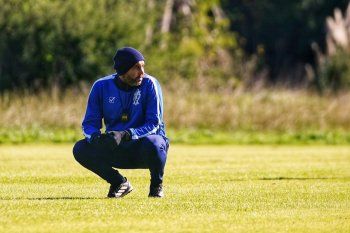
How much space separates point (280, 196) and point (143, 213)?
2.55 m

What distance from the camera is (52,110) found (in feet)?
98.9

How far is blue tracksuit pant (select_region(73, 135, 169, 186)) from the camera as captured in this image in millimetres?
12000

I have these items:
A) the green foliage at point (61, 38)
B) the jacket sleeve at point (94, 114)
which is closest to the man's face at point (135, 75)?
the jacket sleeve at point (94, 114)

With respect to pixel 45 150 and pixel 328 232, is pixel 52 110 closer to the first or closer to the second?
pixel 45 150

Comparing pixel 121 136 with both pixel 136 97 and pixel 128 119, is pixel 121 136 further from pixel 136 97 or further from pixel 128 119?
pixel 136 97

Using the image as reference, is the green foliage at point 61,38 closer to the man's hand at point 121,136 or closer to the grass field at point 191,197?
the grass field at point 191,197

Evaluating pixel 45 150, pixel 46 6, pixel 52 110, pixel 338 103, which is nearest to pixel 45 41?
pixel 46 6

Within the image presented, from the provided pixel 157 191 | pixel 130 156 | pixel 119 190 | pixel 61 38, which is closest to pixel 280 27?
pixel 61 38

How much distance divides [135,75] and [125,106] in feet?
1.20

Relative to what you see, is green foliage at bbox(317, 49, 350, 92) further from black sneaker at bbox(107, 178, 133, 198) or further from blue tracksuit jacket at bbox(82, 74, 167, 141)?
blue tracksuit jacket at bbox(82, 74, 167, 141)

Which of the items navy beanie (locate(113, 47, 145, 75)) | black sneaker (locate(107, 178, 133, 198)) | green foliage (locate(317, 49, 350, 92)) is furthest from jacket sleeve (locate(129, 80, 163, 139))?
green foliage (locate(317, 49, 350, 92))

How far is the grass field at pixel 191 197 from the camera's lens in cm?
992

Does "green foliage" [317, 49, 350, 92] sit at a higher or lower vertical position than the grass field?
lower

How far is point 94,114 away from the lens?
12125 millimetres
